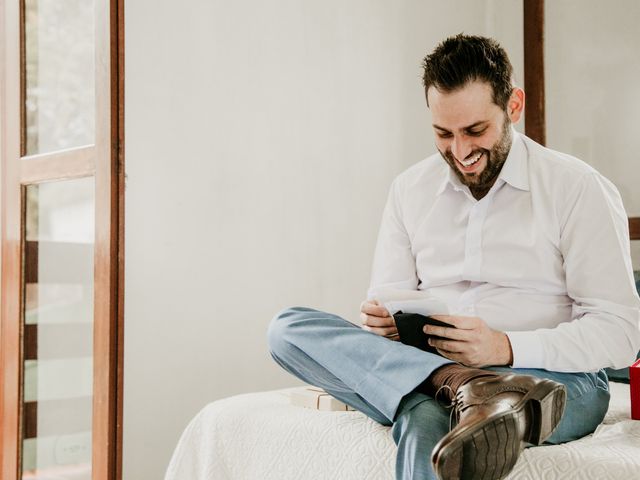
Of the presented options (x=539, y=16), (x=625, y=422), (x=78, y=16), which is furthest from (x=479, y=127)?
(x=539, y=16)

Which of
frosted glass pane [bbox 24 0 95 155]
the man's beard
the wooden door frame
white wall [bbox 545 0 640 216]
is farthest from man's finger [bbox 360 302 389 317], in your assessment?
white wall [bbox 545 0 640 216]

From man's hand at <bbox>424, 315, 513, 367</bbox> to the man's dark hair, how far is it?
0.52m

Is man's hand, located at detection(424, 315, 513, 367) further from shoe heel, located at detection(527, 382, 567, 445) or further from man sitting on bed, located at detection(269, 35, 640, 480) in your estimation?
shoe heel, located at detection(527, 382, 567, 445)

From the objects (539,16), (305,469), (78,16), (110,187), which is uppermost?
(539,16)

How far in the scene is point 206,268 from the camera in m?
2.19

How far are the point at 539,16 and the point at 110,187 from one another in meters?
1.88

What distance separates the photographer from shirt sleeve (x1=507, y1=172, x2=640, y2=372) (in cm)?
141

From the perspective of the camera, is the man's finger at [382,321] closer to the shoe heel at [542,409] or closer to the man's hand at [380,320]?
the man's hand at [380,320]

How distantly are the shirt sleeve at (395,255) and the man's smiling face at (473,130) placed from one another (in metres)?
0.25

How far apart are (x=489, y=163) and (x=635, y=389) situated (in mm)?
561

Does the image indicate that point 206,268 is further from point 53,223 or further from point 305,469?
point 305,469

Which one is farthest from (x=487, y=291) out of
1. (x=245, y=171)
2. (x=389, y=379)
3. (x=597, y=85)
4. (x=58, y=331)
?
(x=597, y=85)

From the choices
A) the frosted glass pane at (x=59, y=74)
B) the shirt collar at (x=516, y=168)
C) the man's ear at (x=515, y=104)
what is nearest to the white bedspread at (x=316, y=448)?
the shirt collar at (x=516, y=168)

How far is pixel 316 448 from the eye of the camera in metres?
1.41
